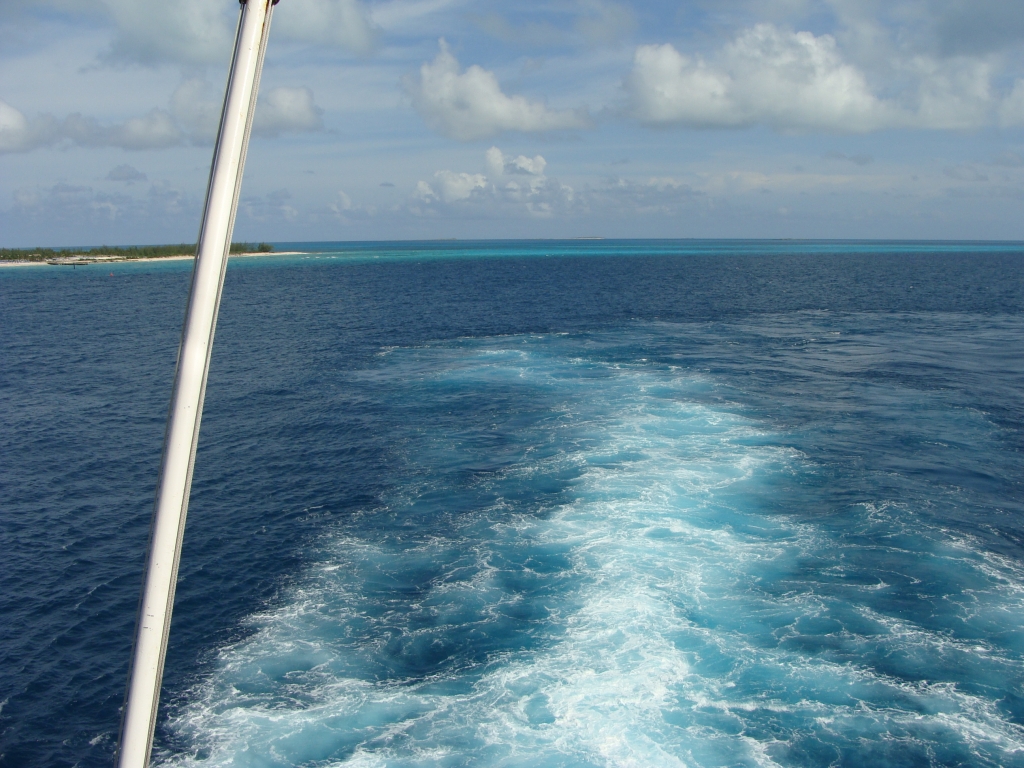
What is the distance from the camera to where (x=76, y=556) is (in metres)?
39.9

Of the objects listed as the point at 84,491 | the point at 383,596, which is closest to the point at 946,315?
the point at 383,596

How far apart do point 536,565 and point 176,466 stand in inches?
1270

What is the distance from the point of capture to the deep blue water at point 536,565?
89.6ft

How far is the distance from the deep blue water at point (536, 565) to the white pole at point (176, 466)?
20.5 meters

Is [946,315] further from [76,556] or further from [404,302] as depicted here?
[76,556]

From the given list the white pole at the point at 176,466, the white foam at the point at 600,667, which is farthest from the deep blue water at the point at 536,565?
the white pole at the point at 176,466

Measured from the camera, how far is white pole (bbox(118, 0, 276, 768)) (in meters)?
7.72

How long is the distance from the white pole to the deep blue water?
20485 millimetres

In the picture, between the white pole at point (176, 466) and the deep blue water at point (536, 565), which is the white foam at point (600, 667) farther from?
the white pole at point (176, 466)

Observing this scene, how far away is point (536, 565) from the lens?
3853 centimetres

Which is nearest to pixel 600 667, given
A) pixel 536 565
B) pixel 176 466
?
pixel 536 565

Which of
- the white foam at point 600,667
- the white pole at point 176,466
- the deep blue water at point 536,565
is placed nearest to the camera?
the white pole at point 176,466

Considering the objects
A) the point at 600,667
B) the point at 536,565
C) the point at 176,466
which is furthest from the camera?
the point at 536,565

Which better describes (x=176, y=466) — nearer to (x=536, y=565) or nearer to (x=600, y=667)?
(x=600, y=667)
